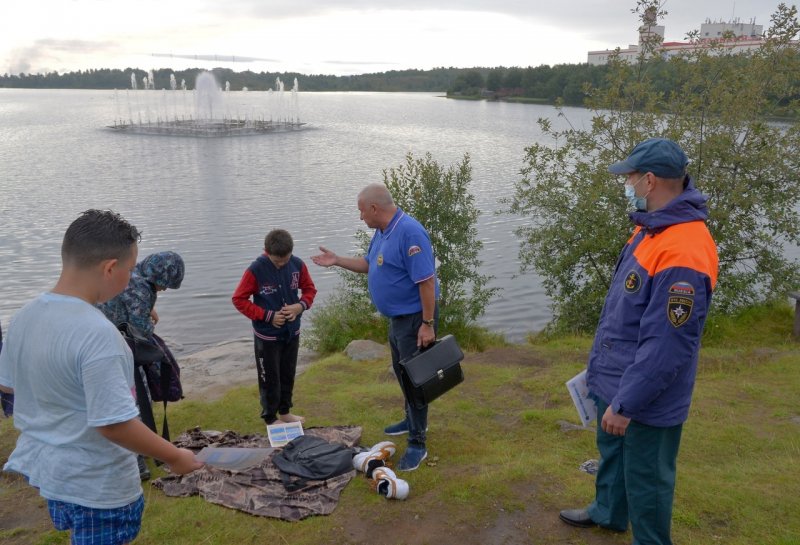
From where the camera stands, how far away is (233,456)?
5.54 m

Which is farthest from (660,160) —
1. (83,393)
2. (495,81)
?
(495,81)

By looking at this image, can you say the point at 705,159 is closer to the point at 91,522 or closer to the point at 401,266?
the point at 401,266

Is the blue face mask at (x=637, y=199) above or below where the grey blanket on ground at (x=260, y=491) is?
above

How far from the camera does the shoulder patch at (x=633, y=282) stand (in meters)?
3.39

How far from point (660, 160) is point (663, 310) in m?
0.85

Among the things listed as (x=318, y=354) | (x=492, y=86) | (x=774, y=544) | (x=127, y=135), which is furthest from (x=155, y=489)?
(x=492, y=86)

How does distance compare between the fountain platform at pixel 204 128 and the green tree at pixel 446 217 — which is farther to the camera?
the fountain platform at pixel 204 128

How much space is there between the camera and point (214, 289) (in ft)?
55.2

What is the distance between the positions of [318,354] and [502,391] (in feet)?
18.1

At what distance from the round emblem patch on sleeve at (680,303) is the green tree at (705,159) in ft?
28.0

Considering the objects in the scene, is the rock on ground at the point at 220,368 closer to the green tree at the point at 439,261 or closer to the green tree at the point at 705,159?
the green tree at the point at 439,261

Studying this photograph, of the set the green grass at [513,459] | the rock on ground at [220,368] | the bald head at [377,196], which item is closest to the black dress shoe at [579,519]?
the green grass at [513,459]

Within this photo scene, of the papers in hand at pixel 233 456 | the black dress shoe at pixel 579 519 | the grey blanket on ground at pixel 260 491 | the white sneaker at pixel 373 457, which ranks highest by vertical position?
the black dress shoe at pixel 579 519

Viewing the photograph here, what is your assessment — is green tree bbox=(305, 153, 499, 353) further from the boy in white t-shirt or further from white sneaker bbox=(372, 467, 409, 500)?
the boy in white t-shirt
